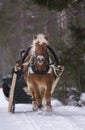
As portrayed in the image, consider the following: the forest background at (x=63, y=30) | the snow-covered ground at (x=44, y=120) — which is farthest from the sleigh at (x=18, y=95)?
the forest background at (x=63, y=30)

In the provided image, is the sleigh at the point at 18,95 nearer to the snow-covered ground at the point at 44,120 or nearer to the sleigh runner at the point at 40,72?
the snow-covered ground at the point at 44,120

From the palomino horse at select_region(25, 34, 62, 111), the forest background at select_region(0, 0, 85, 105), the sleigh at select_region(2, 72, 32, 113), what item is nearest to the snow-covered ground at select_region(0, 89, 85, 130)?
the sleigh at select_region(2, 72, 32, 113)

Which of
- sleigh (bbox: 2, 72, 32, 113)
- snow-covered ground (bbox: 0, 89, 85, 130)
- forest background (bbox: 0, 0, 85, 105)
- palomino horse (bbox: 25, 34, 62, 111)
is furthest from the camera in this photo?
forest background (bbox: 0, 0, 85, 105)

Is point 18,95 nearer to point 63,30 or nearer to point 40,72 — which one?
point 40,72

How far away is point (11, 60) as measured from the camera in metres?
37.8

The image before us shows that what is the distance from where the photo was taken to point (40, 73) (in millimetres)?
10352

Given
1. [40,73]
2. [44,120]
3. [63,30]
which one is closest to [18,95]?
[40,73]

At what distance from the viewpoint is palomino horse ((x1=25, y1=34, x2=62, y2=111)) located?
10258mm

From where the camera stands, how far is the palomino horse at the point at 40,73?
33.7 ft

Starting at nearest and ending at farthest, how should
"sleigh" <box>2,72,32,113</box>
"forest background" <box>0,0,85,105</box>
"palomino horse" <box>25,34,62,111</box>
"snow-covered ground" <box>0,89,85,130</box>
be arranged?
"snow-covered ground" <box>0,89,85,130</box> < "palomino horse" <box>25,34,62,111</box> < "sleigh" <box>2,72,32,113</box> < "forest background" <box>0,0,85,105</box>

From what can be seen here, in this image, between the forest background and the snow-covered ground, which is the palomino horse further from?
the forest background

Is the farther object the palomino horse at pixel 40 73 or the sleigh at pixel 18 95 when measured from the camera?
the sleigh at pixel 18 95

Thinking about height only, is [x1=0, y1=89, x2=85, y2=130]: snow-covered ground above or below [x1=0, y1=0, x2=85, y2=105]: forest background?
below

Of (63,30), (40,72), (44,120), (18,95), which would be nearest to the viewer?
(44,120)
